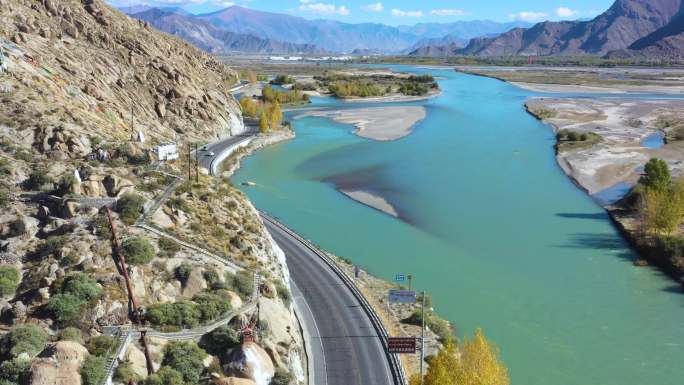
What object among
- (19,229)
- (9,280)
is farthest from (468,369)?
(19,229)

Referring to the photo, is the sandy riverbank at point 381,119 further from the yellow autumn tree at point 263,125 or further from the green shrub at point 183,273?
the green shrub at point 183,273

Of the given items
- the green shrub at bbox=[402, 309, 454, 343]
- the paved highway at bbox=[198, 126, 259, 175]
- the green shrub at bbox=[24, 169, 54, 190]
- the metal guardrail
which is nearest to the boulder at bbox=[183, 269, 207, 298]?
the metal guardrail

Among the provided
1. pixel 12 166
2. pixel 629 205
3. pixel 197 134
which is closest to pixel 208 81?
pixel 197 134

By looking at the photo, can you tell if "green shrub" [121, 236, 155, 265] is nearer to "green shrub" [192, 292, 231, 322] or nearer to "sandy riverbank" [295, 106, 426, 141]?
"green shrub" [192, 292, 231, 322]

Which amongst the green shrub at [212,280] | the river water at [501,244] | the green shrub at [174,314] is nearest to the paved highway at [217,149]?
the river water at [501,244]

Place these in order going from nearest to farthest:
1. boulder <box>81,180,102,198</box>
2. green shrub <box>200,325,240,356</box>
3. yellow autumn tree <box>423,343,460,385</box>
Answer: yellow autumn tree <box>423,343,460,385</box>
green shrub <box>200,325,240,356</box>
boulder <box>81,180,102,198</box>
